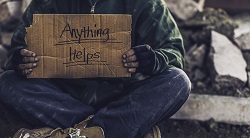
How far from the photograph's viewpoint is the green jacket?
316cm

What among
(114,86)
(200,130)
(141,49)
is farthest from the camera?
(200,130)

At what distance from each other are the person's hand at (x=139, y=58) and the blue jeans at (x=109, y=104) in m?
0.17

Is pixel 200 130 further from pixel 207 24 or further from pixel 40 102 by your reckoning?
pixel 40 102

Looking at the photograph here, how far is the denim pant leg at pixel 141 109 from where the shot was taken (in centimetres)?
302

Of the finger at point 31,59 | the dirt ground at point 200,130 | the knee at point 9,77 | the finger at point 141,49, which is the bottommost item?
the dirt ground at point 200,130

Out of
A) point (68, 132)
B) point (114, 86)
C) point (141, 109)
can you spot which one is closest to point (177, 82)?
point (141, 109)

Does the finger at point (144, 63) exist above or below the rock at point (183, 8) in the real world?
below

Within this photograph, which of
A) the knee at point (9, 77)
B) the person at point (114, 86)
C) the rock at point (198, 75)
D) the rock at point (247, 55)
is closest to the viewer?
the person at point (114, 86)

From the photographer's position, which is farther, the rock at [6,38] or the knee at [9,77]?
the rock at [6,38]

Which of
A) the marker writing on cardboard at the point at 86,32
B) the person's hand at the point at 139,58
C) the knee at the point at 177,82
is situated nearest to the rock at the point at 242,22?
the knee at the point at 177,82

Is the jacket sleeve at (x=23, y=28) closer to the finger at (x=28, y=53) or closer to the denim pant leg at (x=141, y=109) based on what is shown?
the finger at (x=28, y=53)

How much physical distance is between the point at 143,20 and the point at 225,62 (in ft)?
3.03

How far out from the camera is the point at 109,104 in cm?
311

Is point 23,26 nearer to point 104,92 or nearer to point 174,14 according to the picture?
point 104,92
